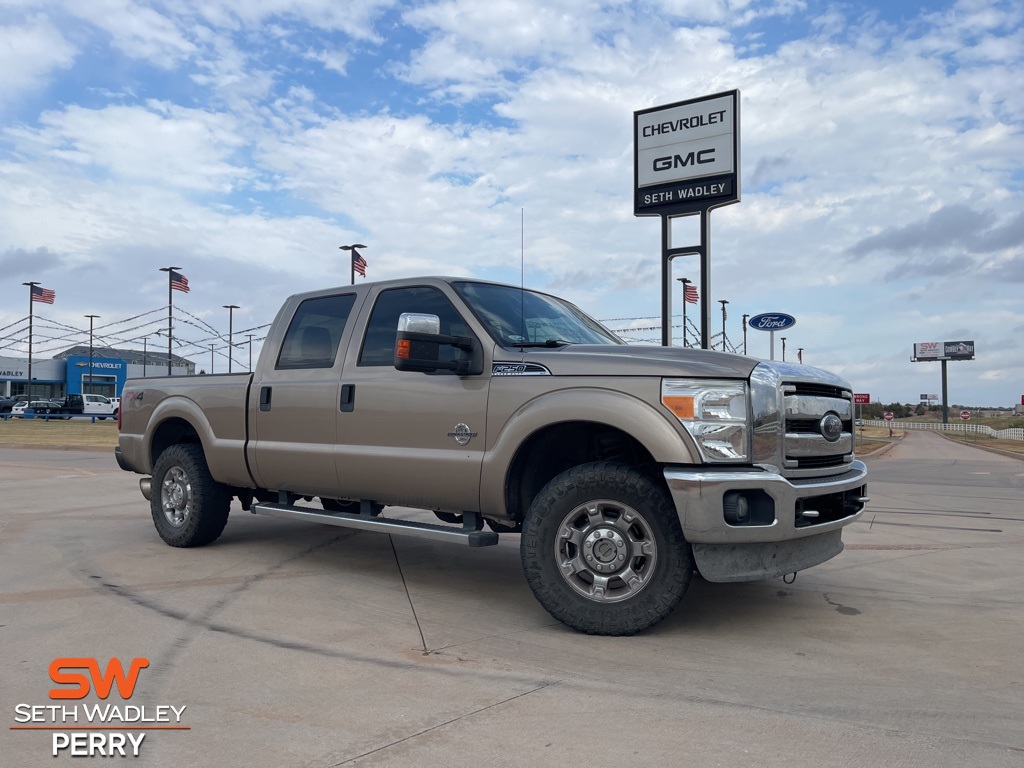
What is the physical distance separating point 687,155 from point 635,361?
43.5ft

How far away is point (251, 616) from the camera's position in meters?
4.85

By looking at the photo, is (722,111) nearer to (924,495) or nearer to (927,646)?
(924,495)

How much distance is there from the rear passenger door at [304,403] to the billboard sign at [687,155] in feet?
38.0

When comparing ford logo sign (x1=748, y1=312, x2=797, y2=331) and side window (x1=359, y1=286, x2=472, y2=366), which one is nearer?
side window (x1=359, y1=286, x2=472, y2=366)

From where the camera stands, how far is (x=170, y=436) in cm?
759

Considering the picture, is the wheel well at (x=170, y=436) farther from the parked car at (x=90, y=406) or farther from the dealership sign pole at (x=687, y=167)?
the parked car at (x=90, y=406)

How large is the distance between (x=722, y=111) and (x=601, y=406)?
1324 cm

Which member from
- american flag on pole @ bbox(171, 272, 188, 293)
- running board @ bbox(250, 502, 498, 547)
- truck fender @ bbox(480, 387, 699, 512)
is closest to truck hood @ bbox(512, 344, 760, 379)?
truck fender @ bbox(480, 387, 699, 512)

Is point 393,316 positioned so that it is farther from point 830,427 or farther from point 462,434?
point 830,427

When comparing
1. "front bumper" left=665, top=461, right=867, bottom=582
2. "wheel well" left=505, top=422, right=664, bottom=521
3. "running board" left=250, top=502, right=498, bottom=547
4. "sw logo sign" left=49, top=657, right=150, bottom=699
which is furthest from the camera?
"running board" left=250, top=502, right=498, bottom=547

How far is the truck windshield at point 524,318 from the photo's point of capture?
5.25m

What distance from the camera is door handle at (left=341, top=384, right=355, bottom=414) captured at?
5.68 metres

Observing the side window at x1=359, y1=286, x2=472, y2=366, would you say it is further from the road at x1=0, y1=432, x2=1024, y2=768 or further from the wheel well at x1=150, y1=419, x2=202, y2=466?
the wheel well at x1=150, y1=419, x2=202, y2=466

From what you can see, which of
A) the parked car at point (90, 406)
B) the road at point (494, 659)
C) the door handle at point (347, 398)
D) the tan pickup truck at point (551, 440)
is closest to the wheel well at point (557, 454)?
the tan pickup truck at point (551, 440)
